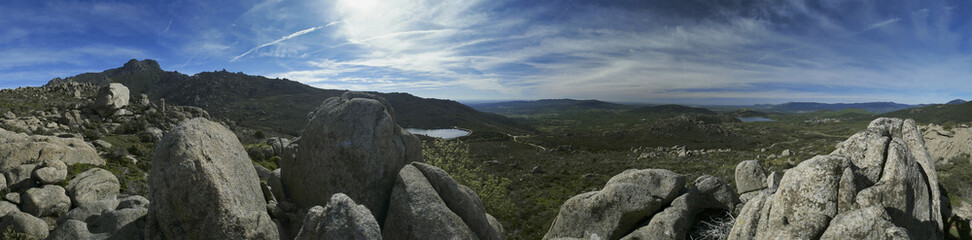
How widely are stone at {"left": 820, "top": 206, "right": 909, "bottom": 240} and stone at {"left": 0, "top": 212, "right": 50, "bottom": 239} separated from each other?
1208 inches

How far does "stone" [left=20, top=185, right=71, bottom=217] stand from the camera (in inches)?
694

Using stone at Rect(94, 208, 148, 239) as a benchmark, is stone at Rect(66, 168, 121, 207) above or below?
below

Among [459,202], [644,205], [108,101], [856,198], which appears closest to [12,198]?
[459,202]

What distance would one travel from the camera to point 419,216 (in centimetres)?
1320

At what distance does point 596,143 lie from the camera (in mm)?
117188

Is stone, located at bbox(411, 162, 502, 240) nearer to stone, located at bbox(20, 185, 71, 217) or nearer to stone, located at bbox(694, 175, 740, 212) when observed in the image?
stone, located at bbox(694, 175, 740, 212)

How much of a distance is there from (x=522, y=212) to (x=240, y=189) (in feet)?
102

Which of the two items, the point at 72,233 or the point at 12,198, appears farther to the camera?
the point at 12,198

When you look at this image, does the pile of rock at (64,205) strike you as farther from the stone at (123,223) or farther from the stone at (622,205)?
the stone at (622,205)

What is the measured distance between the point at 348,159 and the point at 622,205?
Result: 16853mm

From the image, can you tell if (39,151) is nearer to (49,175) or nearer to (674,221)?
(49,175)

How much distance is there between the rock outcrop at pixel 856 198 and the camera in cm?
1019

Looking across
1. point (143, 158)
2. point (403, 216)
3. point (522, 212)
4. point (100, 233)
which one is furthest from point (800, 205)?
point (143, 158)

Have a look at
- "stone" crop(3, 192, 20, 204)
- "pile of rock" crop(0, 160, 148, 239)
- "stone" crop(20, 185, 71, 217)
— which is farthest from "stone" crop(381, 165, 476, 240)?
"stone" crop(3, 192, 20, 204)
